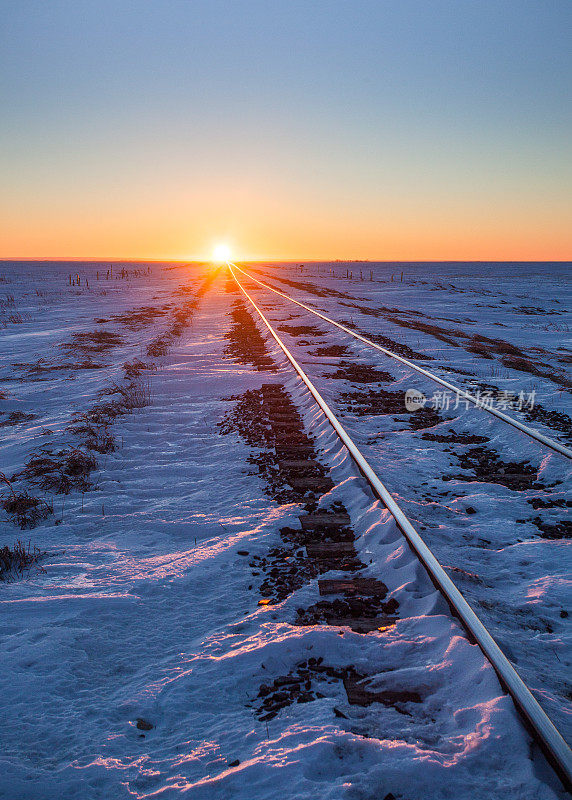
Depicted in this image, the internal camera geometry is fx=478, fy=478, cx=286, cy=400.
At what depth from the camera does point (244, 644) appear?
9.41ft

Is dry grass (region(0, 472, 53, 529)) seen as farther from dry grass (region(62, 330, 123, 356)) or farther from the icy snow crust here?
dry grass (region(62, 330, 123, 356))

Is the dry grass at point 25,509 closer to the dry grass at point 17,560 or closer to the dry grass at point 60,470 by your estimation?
the dry grass at point 60,470

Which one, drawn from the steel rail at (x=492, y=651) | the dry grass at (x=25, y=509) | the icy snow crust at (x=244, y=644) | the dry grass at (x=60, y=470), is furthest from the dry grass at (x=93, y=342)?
the steel rail at (x=492, y=651)

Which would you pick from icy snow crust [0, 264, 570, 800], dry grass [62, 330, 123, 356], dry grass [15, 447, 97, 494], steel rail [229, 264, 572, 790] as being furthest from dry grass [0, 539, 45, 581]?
dry grass [62, 330, 123, 356]

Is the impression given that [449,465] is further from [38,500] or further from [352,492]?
[38,500]

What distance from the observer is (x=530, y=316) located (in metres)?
24.3

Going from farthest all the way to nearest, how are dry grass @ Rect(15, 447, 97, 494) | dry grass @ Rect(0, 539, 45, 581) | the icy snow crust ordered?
dry grass @ Rect(15, 447, 97, 494) → dry grass @ Rect(0, 539, 45, 581) → the icy snow crust

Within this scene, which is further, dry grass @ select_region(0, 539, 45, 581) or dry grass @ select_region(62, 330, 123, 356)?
dry grass @ select_region(62, 330, 123, 356)

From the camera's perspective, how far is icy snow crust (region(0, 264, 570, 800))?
6.78ft

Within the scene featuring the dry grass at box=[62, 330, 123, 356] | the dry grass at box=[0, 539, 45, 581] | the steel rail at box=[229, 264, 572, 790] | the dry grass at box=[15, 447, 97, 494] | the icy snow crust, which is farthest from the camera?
the dry grass at box=[62, 330, 123, 356]

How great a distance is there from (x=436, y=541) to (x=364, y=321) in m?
16.2

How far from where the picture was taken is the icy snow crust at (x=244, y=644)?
2.07 metres

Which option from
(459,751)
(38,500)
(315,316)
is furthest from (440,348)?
(459,751)

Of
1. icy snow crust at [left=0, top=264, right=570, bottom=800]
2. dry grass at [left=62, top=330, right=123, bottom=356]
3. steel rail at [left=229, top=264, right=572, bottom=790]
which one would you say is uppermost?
dry grass at [left=62, top=330, right=123, bottom=356]
